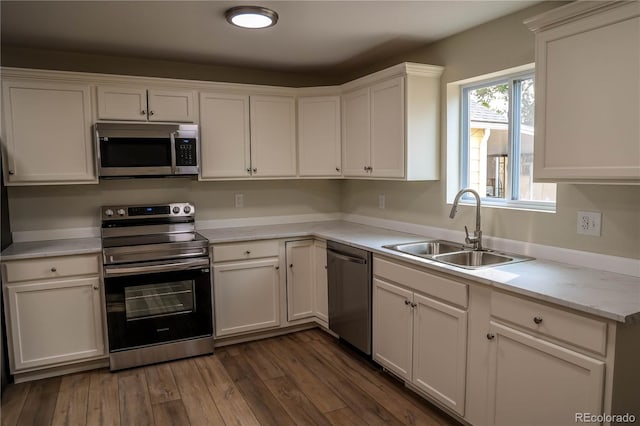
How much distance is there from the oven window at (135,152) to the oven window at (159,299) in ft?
2.98

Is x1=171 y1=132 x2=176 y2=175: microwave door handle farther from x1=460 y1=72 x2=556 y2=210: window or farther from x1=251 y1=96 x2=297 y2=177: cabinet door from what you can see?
x1=460 y1=72 x2=556 y2=210: window

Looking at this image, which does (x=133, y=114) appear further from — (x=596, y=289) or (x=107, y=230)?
(x=596, y=289)

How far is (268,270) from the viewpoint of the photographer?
140 inches

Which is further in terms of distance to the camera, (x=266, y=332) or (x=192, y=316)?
(x=266, y=332)

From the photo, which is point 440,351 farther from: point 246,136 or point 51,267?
point 51,267

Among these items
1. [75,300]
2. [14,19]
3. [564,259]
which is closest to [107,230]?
[75,300]

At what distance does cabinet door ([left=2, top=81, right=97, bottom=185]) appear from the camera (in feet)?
9.82

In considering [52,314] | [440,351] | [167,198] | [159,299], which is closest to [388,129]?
[440,351]

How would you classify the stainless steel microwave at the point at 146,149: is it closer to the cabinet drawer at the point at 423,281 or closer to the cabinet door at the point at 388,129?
the cabinet door at the point at 388,129

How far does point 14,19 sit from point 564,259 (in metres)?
3.41

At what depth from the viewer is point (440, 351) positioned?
2.41 meters

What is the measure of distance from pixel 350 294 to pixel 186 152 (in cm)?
164

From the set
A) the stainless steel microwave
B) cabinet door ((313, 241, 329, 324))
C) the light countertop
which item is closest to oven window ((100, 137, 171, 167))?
the stainless steel microwave

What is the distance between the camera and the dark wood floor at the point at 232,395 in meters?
2.48
